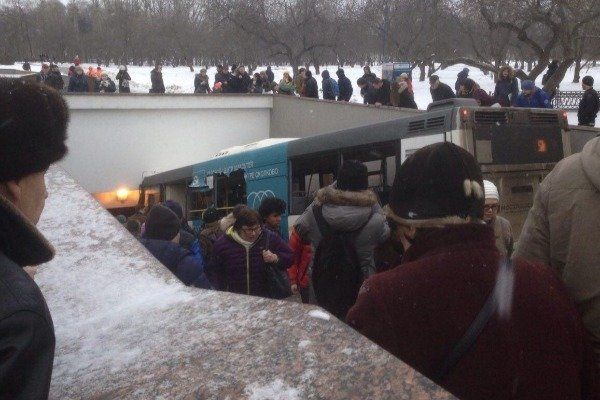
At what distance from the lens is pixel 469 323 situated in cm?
164

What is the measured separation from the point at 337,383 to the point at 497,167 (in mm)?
7559

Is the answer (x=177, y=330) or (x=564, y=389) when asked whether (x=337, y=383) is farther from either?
(x=564, y=389)

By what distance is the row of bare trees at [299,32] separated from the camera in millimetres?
36406

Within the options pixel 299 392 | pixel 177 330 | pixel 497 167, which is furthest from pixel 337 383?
pixel 497 167

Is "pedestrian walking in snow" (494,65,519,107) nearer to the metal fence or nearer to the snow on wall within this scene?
the snow on wall

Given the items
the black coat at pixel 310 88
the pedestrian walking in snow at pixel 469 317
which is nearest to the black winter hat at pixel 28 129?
the pedestrian walking in snow at pixel 469 317

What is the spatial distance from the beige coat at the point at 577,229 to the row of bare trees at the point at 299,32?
26.5m

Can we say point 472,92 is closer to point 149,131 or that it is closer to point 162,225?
point 162,225

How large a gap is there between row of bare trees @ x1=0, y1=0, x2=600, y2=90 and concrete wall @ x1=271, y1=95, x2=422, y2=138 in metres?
12.2

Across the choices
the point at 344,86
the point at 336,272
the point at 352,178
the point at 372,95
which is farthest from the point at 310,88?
the point at 336,272

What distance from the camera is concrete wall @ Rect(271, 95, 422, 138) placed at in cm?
1583

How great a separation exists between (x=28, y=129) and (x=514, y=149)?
26.2 ft

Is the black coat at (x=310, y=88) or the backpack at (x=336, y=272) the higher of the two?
the black coat at (x=310, y=88)

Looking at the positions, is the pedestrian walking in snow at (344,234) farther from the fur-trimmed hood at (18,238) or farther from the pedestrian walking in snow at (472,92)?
the pedestrian walking in snow at (472,92)
